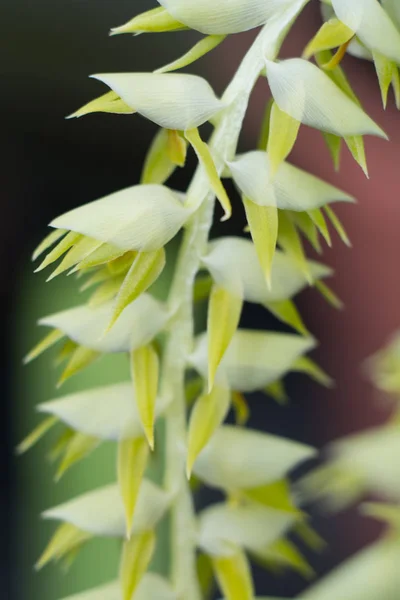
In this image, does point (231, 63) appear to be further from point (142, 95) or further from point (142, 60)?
point (142, 95)

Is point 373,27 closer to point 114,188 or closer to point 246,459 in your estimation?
point 246,459

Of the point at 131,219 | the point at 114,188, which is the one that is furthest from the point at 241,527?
the point at 114,188

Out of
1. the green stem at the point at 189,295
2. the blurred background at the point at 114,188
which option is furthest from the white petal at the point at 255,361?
the blurred background at the point at 114,188

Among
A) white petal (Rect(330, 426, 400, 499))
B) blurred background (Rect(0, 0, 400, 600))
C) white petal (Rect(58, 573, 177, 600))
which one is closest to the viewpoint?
white petal (Rect(330, 426, 400, 499))

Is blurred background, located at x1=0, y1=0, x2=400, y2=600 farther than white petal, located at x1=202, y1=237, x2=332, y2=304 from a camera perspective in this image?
Yes

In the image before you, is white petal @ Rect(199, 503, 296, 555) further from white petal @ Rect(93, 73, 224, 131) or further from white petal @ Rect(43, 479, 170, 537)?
white petal @ Rect(93, 73, 224, 131)

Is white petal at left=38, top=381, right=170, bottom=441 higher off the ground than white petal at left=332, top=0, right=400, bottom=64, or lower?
lower

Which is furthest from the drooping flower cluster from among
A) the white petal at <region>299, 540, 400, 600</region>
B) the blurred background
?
the blurred background

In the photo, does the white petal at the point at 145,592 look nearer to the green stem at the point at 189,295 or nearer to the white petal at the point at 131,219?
the green stem at the point at 189,295
